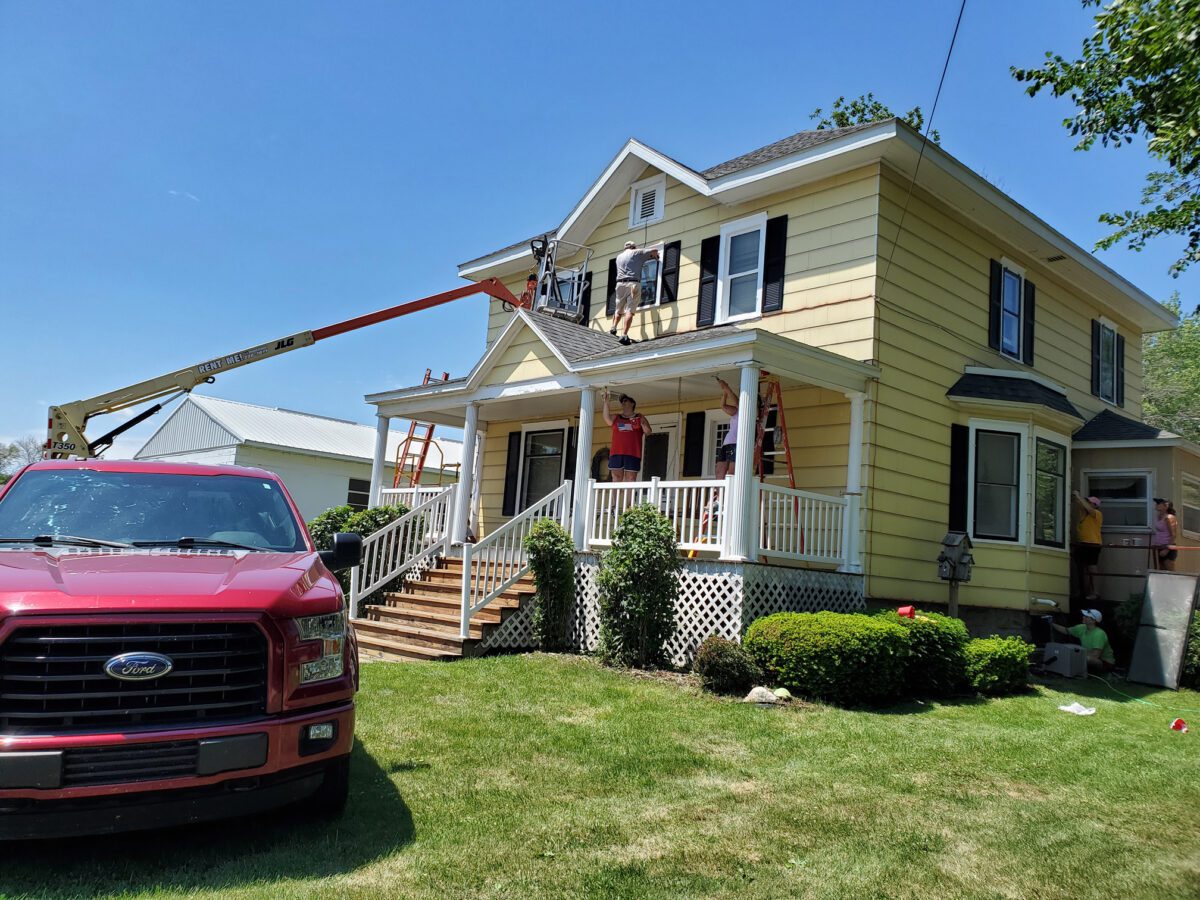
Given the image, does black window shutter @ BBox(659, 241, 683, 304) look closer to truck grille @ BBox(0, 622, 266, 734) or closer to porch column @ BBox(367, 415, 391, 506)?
porch column @ BBox(367, 415, 391, 506)

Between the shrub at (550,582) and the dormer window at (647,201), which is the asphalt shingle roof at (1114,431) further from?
the shrub at (550,582)

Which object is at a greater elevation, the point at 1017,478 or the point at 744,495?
the point at 1017,478

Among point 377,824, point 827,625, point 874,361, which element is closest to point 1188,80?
point 874,361

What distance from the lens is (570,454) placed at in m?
15.2

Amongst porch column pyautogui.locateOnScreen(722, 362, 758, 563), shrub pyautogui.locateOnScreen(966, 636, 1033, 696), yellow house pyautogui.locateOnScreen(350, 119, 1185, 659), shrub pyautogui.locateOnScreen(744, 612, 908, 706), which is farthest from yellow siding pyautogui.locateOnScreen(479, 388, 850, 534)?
shrub pyautogui.locateOnScreen(744, 612, 908, 706)

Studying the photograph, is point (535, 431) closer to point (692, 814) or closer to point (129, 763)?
point (692, 814)

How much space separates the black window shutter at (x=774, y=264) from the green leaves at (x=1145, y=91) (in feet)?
11.3

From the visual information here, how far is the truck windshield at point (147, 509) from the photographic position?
4750 millimetres

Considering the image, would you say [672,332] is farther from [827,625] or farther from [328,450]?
[328,450]

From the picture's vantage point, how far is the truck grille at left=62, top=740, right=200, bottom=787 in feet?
11.6

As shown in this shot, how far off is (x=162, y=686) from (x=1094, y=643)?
11587mm

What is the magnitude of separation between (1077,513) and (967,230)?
4767 millimetres

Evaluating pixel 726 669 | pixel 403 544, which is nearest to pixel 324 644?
pixel 726 669

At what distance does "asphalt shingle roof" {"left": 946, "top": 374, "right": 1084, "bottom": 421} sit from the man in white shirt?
4896 mm
